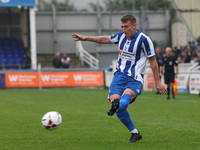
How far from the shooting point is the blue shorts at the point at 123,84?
7594mm

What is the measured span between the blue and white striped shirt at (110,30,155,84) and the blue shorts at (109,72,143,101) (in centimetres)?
7

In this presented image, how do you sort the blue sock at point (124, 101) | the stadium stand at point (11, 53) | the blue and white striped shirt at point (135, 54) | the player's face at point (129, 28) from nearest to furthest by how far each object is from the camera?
the blue sock at point (124, 101), the player's face at point (129, 28), the blue and white striped shirt at point (135, 54), the stadium stand at point (11, 53)

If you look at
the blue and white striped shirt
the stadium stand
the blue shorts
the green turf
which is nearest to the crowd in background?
the stadium stand

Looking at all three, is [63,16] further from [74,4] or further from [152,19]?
[152,19]

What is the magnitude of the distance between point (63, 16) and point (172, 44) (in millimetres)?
10610

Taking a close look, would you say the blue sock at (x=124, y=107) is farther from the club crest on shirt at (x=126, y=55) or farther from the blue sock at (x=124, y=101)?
the club crest on shirt at (x=126, y=55)

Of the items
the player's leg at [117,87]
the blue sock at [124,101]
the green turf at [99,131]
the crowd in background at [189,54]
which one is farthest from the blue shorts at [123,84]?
the crowd in background at [189,54]

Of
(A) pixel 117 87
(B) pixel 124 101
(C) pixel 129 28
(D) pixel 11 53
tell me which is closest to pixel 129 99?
(B) pixel 124 101

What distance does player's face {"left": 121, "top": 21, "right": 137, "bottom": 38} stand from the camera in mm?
7512

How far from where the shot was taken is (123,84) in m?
7.69

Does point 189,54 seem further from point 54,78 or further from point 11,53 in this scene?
point 11,53

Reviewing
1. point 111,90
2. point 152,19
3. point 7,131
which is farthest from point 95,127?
point 152,19

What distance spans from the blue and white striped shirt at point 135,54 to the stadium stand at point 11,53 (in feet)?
86.2

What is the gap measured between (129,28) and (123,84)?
0.94m
